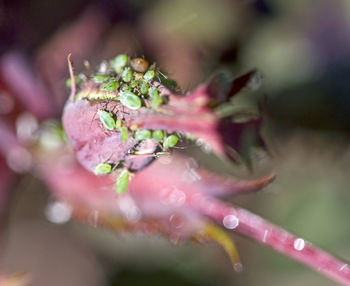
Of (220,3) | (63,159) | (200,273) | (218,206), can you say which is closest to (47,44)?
(63,159)

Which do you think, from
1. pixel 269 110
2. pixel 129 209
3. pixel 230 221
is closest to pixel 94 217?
pixel 129 209

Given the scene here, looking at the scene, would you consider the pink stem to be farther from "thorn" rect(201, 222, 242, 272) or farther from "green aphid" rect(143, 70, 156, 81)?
"green aphid" rect(143, 70, 156, 81)

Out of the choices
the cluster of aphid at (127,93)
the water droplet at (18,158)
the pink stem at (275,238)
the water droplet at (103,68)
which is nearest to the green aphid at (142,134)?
the cluster of aphid at (127,93)

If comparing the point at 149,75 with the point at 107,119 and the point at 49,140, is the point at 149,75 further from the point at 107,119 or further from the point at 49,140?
the point at 49,140

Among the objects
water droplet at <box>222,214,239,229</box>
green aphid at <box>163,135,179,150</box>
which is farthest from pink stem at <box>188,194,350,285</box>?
green aphid at <box>163,135,179,150</box>

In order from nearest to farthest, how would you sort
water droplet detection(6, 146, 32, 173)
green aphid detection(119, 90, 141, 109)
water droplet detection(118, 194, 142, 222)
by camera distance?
1. green aphid detection(119, 90, 141, 109)
2. water droplet detection(118, 194, 142, 222)
3. water droplet detection(6, 146, 32, 173)

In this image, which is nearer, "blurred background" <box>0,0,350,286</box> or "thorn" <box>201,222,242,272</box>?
"thorn" <box>201,222,242,272</box>

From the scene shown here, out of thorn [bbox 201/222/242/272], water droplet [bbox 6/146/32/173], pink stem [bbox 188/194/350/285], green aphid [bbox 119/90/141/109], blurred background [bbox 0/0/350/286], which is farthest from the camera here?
blurred background [bbox 0/0/350/286]
